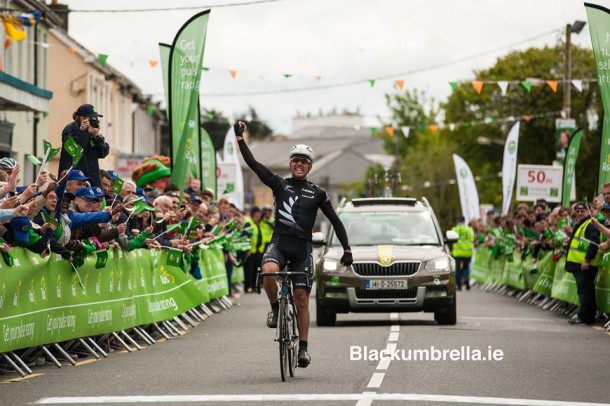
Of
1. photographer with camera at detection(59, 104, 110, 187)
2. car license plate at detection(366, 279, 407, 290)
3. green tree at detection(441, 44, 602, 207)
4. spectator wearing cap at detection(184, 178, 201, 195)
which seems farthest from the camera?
green tree at detection(441, 44, 602, 207)

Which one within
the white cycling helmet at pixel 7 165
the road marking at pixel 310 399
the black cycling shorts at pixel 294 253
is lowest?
the road marking at pixel 310 399

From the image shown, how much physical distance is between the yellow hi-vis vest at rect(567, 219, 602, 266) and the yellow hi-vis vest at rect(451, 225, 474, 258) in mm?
16734

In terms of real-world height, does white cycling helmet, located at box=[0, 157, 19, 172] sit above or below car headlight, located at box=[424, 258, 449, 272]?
above

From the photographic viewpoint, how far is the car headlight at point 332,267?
67.6 feet

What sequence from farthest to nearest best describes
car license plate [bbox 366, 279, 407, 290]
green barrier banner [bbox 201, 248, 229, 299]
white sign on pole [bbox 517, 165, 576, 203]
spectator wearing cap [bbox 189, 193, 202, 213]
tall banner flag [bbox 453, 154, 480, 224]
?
tall banner flag [bbox 453, 154, 480, 224] < white sign on pole [bbox 517, 165, 576, 203] < green barrier banner [bbox 201, 248, 229, 299] < spectator wearing cap [bbox 189, 193, 202, 213] < car license plate [bbox 366, 279, 407, 290]

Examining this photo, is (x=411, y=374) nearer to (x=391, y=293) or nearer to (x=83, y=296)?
(x=83, y=296)

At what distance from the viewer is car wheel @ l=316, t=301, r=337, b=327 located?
20770 millimetres

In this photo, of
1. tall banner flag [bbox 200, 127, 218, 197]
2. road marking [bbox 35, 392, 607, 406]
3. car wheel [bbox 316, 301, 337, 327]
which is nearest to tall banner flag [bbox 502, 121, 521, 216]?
tall banner flag [bbox 200, 127, 218, 197]

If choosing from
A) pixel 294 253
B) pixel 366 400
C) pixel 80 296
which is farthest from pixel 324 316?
pixel 366 400

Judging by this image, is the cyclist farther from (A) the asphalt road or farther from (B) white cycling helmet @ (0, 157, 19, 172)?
(B) white cycling helmet @ (0, 157, 19, 172)

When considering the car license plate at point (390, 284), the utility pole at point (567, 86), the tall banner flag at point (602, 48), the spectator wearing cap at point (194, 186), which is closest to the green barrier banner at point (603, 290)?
the tall banner flag at point (602, 48)

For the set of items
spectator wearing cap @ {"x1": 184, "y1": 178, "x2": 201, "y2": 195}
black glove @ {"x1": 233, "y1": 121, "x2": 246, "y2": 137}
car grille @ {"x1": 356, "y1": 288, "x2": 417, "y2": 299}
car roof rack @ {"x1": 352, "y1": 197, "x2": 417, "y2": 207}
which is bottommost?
car grille @ {"x1": 356, "y1": 288, "x2": 417, "y2": 299}

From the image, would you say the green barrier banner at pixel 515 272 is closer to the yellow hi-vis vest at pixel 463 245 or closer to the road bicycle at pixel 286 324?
the yellow hi-vis vest at pixel 463 245

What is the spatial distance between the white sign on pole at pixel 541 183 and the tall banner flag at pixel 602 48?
14.3 metres
